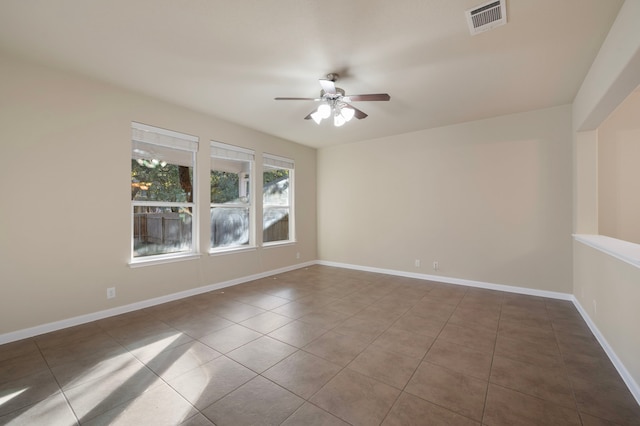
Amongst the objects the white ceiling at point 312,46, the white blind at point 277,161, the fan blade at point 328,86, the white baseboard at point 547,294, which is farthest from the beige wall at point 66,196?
the white baseboard at point 547,294

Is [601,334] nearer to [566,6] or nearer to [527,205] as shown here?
[527,205]

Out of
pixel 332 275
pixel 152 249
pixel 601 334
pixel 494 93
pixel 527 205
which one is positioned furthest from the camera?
pixel 332 275

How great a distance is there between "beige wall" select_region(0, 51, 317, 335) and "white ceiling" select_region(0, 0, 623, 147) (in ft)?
0.98

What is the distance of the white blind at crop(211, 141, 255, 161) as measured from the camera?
4275 mm

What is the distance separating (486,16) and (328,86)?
1.33 meters

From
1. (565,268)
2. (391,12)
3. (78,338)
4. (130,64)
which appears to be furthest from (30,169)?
(565,268)

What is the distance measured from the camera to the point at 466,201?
4418mm

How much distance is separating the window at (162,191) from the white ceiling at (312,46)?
602 millimetres

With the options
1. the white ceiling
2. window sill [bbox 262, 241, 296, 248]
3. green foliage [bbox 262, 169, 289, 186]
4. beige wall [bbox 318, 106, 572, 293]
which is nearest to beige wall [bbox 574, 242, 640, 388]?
beige wall [bbox 318, 106, 572, 293]

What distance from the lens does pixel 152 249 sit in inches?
144

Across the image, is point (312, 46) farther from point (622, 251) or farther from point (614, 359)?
point (614, 359)

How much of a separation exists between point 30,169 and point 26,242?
726 millimetres

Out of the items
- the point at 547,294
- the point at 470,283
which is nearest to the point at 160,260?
the point at 470,283

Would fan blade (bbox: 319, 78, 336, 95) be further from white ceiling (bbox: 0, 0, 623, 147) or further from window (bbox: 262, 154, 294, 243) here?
window (bbox: 262, 154, 294, 243)
